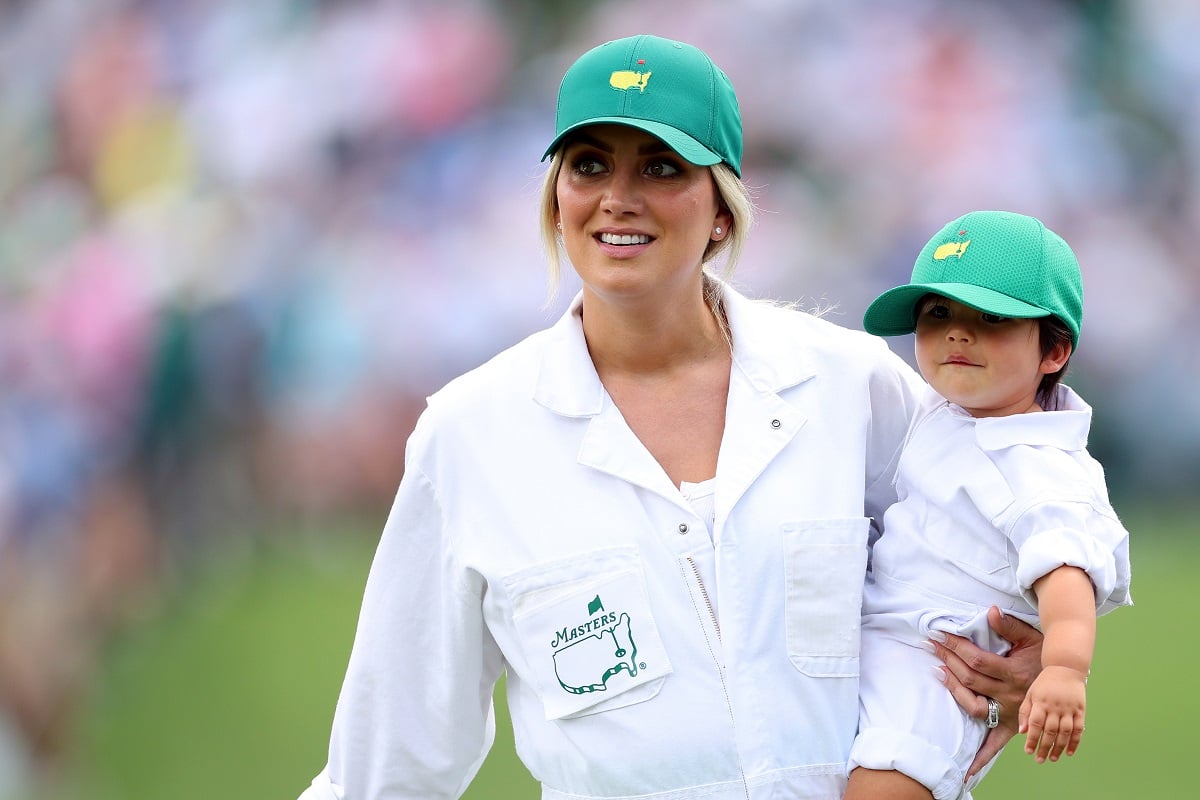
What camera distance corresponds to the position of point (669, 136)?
2.09m

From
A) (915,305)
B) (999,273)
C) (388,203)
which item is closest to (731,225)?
(915,305)

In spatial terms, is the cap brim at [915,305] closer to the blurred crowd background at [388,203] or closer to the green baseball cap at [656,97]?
the green baseball cap at [656,97]

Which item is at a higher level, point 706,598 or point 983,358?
point 983,358

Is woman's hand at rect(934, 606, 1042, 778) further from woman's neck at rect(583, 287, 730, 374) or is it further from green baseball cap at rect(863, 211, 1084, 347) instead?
woman's neck at rect(583, 287, 730, 374)

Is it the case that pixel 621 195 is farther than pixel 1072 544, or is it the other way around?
pixel 621 195

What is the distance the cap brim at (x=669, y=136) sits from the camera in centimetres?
207

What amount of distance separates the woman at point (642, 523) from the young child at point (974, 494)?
53mm

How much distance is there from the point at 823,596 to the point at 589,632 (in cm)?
33

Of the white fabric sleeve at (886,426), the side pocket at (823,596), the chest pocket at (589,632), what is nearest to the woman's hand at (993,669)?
the side pocket at (823,596)

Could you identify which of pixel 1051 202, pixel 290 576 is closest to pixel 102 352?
pixel 290 576

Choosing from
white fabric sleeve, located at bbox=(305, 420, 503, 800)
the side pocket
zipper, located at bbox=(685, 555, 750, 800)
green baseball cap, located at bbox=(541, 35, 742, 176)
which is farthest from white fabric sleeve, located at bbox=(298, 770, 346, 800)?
green baseball cap, located at bbox=(541, 35, 742, 176)

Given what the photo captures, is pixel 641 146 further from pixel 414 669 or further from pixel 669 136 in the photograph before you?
pixel 414 669

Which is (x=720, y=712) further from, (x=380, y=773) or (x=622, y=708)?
(x=380, y=773)

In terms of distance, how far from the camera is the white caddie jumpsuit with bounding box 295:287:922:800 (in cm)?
205
